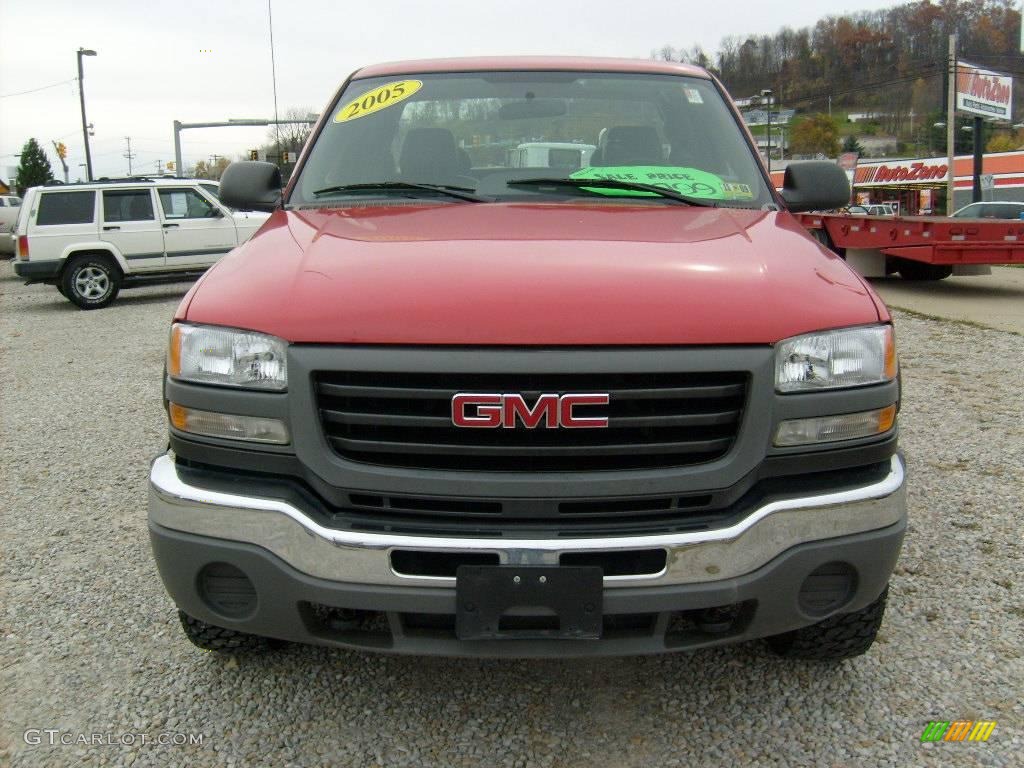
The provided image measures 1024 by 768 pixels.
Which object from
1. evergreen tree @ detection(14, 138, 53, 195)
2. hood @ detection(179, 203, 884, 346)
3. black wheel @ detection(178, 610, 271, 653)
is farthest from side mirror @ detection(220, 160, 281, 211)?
evergreen tree @ detection(14, 138, 53, 195)

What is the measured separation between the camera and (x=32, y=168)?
6544 centimetres

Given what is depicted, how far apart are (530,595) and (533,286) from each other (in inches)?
28.5

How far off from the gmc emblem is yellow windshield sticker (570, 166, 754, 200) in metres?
1.26

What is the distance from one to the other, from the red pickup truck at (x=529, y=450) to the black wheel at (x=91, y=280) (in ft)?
42.1

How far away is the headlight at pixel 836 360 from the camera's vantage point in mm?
2127

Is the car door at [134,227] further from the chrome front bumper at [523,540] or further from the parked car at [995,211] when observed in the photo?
the parked car at [995,211]

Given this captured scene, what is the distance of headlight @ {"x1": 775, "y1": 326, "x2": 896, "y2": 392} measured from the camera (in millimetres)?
2127

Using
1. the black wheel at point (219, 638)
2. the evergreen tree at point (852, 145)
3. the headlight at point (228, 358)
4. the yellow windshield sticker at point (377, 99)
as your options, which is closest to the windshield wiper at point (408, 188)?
the yellow windshield sticker at point (377, 99)

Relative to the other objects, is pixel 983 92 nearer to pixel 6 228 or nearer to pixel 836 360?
pixel 6 228

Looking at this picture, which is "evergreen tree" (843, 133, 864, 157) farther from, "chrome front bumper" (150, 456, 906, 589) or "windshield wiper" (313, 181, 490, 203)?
"chrome front bumper" (150, 456, 906, 589)

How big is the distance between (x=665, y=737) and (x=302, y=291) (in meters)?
1.57

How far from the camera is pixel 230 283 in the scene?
2352 millimetres

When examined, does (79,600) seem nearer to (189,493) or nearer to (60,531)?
(60,531)

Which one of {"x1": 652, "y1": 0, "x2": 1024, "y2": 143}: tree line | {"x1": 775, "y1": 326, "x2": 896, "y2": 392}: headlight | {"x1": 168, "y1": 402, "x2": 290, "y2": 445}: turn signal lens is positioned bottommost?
{"x1": 168, "y1": 402, "x2": 290, "y2": 445}: turn signal lens
